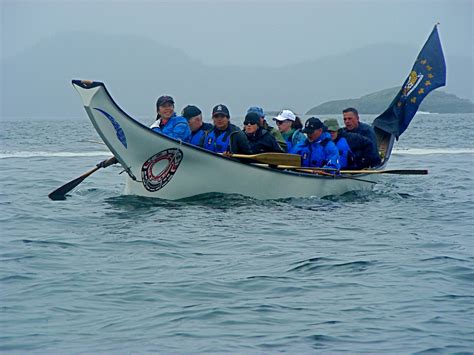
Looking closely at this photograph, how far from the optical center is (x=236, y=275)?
8.07 m

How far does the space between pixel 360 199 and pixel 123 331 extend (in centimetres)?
793

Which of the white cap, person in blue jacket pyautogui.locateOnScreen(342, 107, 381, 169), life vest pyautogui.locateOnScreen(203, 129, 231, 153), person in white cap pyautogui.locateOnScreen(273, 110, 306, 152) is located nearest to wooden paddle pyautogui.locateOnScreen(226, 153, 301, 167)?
life vest pyautogui.locateOnScreen(203, 129, 231, 153)

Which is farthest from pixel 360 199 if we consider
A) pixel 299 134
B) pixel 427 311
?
pixel 427 311

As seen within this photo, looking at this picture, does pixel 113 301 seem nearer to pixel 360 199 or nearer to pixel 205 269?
pixel 205 269

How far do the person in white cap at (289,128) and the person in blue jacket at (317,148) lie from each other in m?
0.70

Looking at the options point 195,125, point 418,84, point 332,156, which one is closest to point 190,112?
point 195,125

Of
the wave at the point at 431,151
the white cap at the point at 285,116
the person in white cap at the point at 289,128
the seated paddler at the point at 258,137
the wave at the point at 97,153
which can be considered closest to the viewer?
the seated paddler at the point at 258,137

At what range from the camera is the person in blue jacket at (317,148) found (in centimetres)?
1324

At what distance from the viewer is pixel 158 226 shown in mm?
10609

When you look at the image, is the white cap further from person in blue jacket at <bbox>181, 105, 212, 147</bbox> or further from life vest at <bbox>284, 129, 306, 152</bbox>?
person in blue jacket at <bbox>181, 105, 212, 147</bbox>

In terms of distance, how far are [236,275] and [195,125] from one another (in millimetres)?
5656

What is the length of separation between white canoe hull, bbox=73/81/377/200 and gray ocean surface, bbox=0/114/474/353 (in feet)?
0.58

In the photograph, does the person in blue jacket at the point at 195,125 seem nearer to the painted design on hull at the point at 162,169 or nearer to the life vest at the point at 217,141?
the life vest at the point at 217,141

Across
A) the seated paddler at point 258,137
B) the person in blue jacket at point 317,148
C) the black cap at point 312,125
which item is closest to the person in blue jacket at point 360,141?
the person in blue jacket at point 317,148
